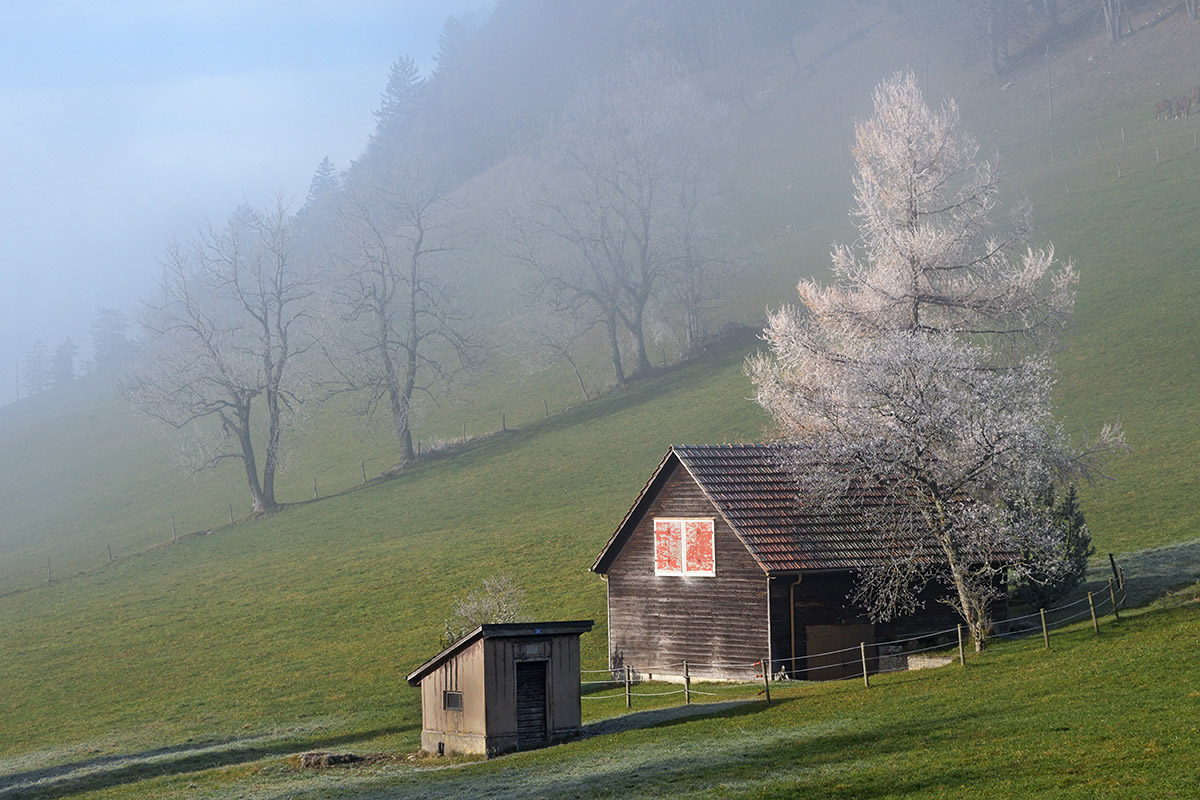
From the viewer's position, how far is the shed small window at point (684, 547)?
30781mm

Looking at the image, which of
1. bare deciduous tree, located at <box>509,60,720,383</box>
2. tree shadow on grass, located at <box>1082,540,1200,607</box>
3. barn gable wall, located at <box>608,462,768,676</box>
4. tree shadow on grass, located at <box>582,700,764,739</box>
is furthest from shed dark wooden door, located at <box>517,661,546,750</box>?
bare deciduous tree, located at <box>509,60,720,383</box>

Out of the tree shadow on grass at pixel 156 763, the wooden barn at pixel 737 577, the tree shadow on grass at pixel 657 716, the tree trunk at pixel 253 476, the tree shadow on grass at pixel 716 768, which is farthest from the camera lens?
the tree trunk at pixel 253 476

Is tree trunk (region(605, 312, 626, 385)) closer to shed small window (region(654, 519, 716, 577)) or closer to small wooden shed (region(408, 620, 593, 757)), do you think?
shed small window (region(654, 519, 716, 577))

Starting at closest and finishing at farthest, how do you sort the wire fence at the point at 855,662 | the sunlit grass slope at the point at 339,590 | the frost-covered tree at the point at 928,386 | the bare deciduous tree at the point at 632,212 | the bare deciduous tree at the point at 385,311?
the frost-covered tree at the point at 928,386
the wire fence at the point at 855,662
the sunlit grass slope at the point at 339,590
the bare deciduous tree at the point at 385,311
the bare deciduous tree at the point at 632,212

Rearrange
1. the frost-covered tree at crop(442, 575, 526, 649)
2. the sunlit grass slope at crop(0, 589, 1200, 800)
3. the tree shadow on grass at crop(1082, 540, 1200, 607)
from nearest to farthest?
the sunlit grass slope at crop(0, 589, 1200, 800), the tree shadow on grass at crop(1082, 540, 1200, 607), the frost-covered tree at crop(442, 575, 526, 649)

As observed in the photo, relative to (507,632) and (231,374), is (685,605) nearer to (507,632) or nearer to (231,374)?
(507,632)

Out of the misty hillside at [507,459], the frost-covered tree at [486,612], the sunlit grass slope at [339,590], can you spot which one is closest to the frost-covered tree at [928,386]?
the misty hillside at [507,459]

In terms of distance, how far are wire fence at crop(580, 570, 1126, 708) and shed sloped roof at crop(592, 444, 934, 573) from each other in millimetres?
2604

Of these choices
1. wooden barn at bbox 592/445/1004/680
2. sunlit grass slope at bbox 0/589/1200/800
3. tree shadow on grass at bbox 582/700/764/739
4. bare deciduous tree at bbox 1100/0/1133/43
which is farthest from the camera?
bare deciduous tree at bbox 1100/0/1133/43

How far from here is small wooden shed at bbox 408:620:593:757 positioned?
25.1 meters

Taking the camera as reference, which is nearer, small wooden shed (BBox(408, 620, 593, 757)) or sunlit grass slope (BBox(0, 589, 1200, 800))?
sunlit grass slope (BBox(0, 589, 1200, 800))

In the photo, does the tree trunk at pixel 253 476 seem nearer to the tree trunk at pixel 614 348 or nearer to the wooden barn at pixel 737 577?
the tree trunk at pixel 614 348

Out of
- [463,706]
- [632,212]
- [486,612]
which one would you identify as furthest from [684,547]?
[632,212]

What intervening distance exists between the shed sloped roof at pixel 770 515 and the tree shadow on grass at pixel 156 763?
32.7 ft
